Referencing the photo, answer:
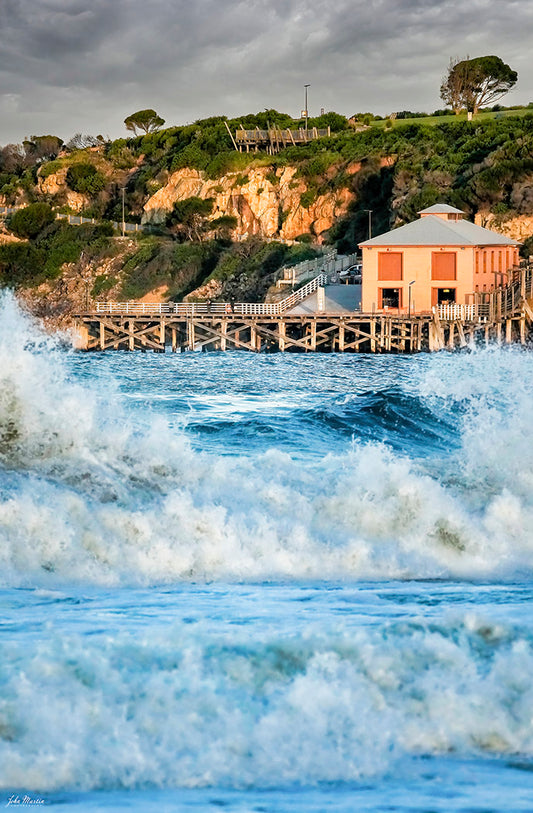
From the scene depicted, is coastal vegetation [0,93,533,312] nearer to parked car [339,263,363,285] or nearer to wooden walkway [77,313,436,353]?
parked car [339,263,363,285]

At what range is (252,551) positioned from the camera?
10523 millimetres

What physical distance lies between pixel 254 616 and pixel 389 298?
45.7 meters

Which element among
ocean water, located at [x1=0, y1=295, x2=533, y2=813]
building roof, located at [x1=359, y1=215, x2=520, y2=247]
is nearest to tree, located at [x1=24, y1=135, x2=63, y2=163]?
building roof, located at [x1=359, y1=215, x2=520, y2=247]

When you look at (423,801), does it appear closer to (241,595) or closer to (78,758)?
(78,758)

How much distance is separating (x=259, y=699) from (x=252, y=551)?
12.6 feet

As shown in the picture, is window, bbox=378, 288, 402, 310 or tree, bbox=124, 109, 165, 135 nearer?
window, bbox=378, 288, 402, 310

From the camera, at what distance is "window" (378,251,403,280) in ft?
173

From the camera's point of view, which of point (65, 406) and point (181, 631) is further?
point (65, 406)

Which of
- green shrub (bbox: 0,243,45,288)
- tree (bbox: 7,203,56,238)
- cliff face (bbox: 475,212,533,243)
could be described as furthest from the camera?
tree (bbox: 7,203,56,238)

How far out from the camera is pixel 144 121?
Result: 111562 mm

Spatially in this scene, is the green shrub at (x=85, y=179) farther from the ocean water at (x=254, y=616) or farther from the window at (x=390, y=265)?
the ocean water at (x=254, y=616)

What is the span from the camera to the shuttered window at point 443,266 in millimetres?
52406

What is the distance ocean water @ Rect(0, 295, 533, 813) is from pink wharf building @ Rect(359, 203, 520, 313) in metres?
35.0

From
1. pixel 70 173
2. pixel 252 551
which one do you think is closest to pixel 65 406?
pixel 252 551
